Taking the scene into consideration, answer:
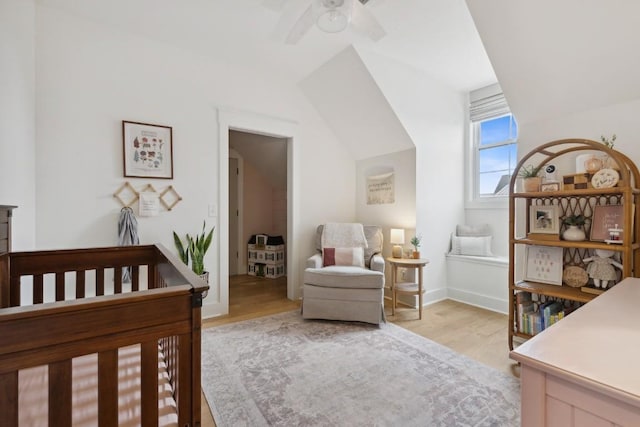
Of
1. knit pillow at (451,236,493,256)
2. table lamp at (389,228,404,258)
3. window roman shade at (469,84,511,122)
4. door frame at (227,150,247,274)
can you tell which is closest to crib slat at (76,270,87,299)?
table lamp at (389,228,404,258)

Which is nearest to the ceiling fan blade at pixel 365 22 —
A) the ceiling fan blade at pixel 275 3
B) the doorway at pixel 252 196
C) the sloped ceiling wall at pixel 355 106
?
the ceiling fan blade at pixel 275 3

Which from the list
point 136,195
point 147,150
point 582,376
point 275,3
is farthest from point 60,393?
point 147,150

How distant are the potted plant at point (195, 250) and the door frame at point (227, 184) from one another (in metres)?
0.20

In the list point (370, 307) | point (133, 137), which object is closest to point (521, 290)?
point (370, 307)

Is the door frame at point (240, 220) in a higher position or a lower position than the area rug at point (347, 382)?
higher

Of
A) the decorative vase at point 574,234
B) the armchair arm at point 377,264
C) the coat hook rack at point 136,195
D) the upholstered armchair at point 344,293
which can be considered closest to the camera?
the decorative vase at point 574,234

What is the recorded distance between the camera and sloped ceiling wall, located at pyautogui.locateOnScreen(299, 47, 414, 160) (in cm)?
299

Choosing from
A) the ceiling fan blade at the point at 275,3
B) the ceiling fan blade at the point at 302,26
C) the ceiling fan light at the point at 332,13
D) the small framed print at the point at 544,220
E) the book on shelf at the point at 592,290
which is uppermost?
the ceiling fan blade at the point at 275,3

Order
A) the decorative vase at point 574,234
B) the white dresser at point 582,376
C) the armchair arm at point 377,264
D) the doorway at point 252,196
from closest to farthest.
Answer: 1. the white dresser at point 582,376
2. the decorative vase at point 574,234
3. the armchair arm at point 377,264
4. the doorway at point 252,196

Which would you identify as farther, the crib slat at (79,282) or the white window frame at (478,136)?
the white window frame at (478,136)

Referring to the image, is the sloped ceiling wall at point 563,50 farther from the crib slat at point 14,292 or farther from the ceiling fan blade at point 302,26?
the crib slat at point 14,292

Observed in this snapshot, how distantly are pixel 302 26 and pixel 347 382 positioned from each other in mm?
2292

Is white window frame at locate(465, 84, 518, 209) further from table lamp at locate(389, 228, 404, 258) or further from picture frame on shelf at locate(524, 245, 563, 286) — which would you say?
picture frame on shelf at locate(524, 245, 563, 286)

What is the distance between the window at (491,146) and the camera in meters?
3.38
